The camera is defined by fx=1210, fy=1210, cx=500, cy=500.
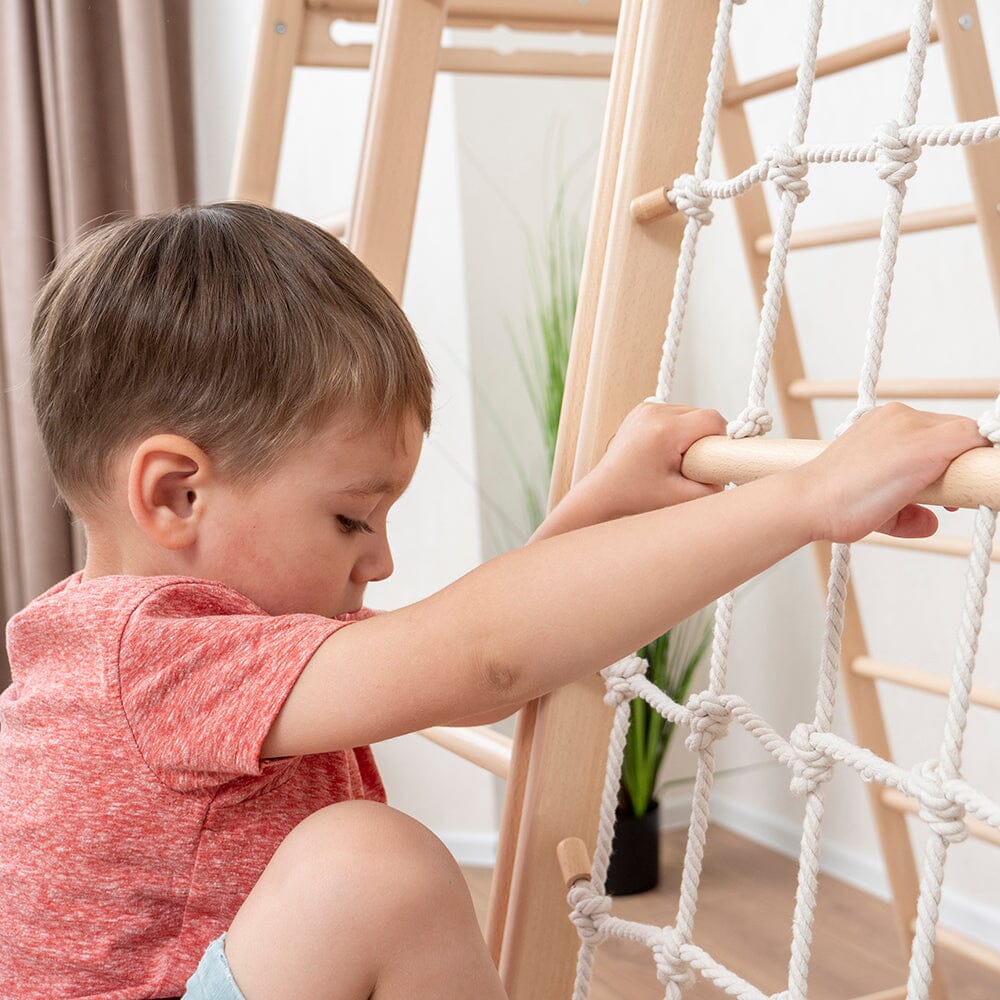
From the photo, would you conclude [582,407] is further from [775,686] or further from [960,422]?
[775,686]

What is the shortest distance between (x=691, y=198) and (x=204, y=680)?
1.50ft

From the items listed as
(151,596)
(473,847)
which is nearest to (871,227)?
(151,596)

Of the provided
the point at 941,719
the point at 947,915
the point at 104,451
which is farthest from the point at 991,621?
the point at 104,451

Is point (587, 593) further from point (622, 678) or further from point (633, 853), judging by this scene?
point (633, 853)

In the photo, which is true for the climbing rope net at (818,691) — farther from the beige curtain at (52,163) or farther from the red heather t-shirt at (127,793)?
the beige curtain at (52,163)

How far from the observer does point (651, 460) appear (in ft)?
2.65

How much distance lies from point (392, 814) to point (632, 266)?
421 mm

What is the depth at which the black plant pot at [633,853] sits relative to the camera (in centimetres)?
195

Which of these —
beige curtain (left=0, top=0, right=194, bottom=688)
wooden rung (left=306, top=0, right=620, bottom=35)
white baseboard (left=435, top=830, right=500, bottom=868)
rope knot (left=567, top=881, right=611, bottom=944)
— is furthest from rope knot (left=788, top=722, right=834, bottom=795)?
beige curtain (left=0, top=0, right=194, bottom=688)

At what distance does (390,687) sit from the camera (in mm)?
718

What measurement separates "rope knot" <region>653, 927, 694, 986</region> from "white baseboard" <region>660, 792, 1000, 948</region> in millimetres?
1108

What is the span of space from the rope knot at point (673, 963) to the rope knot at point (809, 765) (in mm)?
164

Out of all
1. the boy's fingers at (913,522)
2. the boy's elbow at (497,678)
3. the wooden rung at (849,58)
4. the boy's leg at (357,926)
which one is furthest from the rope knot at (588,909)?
the wooden rung at (849,58)

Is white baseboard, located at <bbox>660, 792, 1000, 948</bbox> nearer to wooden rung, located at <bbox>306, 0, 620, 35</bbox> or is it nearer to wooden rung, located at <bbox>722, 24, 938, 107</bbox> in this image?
wooden rung, located at <bbox>722, 24, 938, 107</bbox>
